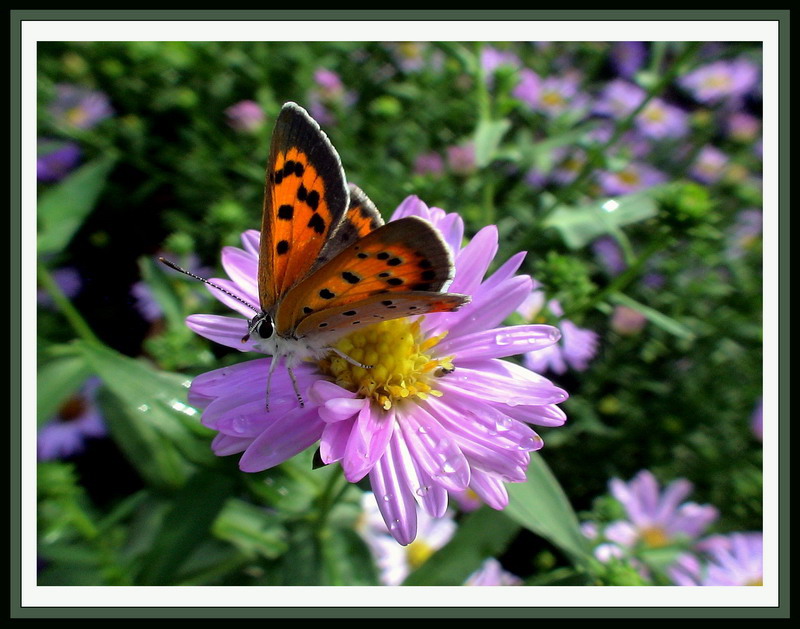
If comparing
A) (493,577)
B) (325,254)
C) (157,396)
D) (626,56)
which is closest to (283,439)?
(325,254)

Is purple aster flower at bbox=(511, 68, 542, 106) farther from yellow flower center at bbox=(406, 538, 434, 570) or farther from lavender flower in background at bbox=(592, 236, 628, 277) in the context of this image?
yellow flower center at bbox=(406, 538, 434, 570)

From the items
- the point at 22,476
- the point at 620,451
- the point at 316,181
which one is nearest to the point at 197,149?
the point at 22,476

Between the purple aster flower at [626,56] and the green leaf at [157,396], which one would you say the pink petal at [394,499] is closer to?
the green leaf at [157,396]

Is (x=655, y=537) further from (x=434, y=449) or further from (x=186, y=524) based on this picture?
(x=186, y=524)

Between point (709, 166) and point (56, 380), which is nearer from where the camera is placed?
point (56, 380)

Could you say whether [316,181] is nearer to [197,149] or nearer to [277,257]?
[277,257]

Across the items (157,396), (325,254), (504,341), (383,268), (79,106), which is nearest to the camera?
(383,268)
